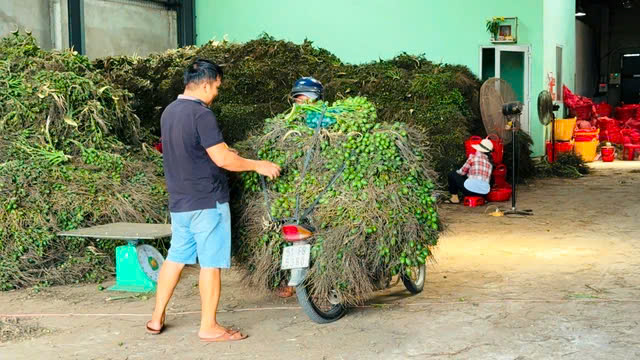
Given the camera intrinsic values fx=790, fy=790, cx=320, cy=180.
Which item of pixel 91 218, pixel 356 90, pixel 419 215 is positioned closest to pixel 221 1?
pixel 356 90

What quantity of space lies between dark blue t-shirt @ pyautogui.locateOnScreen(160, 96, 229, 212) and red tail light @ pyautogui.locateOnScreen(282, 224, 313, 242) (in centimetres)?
55

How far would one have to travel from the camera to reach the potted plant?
16500 mm

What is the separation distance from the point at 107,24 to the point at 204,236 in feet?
39.5

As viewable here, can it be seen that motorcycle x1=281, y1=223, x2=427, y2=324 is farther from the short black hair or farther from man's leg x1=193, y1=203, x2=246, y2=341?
the short black hair

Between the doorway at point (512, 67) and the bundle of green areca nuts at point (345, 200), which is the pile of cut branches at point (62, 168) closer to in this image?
the bundle of green areca nuts at point (345, 200)

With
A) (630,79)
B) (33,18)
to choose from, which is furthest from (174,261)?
(630,79)

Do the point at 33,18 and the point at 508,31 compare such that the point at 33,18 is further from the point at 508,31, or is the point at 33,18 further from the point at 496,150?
the point at 508,31

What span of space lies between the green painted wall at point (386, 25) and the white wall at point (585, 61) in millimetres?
9703

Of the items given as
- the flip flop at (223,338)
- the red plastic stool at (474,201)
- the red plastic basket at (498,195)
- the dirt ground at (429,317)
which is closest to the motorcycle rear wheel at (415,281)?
the dirt ground at (429,317)

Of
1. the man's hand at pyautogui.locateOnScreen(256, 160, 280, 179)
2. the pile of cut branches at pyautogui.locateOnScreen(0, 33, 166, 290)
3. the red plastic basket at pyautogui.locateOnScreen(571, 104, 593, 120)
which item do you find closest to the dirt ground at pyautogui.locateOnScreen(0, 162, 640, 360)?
the pile of cut branches at pyautogui.locateOnScreen(0, 33, 166, 290)

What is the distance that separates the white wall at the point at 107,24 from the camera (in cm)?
1409

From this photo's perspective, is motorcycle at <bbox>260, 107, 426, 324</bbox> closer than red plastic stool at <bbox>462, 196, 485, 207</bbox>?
Yes

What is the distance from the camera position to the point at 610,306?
20.8 ft

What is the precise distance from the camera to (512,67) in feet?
56.7
